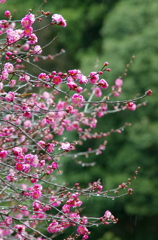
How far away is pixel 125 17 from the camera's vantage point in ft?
36.2

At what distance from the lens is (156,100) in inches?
373

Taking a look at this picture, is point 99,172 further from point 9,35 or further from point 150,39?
point 9,35

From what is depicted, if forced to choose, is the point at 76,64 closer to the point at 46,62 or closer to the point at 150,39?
the point at 46,62

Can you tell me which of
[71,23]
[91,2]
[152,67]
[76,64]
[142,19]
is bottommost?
[152,67]

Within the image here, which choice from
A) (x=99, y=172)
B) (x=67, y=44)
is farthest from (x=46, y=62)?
(x=99, y=172)

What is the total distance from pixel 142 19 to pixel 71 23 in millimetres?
5477

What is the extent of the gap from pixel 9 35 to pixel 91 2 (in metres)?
15.4

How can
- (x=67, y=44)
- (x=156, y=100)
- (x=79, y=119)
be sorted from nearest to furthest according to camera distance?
1. (x=79, y=119)
2. (x=156, y=100)
3. (x=67, y=44)

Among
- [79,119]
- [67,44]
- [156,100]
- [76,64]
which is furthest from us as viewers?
[67,44]

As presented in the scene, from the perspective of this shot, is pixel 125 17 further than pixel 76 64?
No

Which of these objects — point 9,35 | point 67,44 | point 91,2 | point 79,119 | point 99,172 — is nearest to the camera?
point 9,35

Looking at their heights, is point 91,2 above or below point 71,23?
above

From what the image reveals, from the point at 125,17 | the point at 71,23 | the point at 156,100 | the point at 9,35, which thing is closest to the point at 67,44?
the point at 71,23

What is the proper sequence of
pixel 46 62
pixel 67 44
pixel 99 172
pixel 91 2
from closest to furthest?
pixel 99 172, pixel 46 62, pixel 67 44, pixel 91 2
